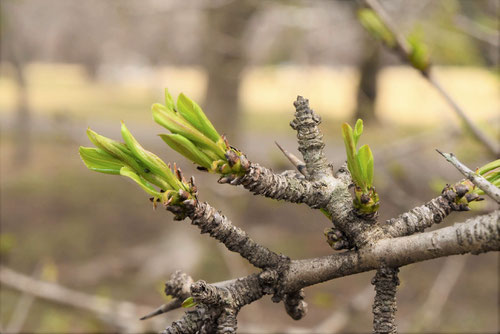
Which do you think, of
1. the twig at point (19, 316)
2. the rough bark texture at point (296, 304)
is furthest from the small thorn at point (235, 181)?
the twig at point (19, 316)

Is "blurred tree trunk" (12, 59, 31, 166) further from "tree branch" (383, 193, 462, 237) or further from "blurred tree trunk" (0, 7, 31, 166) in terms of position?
"tree branch" (383, 193, 462, 237)

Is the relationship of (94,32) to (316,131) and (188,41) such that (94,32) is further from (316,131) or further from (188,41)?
(316,131)

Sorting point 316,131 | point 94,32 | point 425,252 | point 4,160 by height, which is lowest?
point 425,252

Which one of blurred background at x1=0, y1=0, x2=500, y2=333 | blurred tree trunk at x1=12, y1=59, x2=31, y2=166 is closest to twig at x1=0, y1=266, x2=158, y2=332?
blurred background at x1=0, y1=0, x2=500, y2=333

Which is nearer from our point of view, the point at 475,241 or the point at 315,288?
the point at 475,241

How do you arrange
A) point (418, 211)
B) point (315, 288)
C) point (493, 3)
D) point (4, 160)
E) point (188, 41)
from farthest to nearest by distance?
point (188, 41)
point (4, 160)
point (315, 288)
point (493, 3)
point (418, 211)

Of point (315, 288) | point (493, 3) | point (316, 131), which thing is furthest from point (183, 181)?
point (315, 288)
